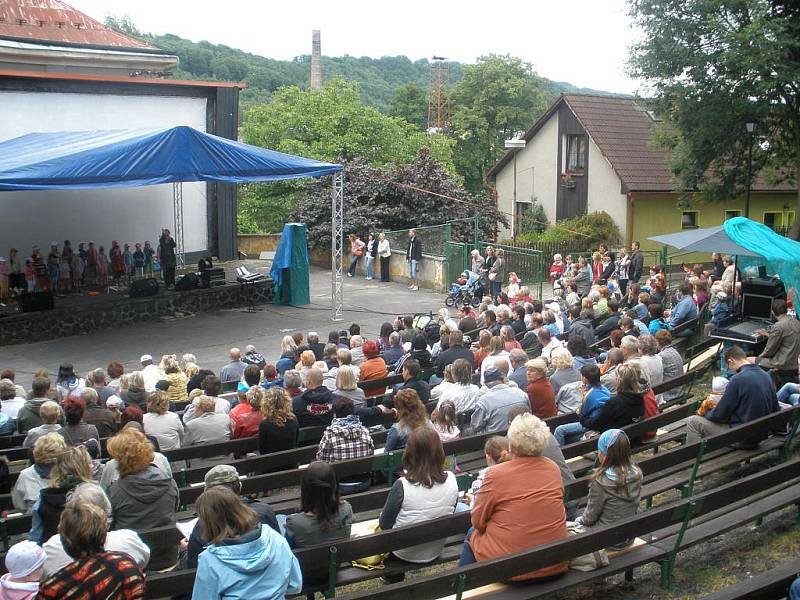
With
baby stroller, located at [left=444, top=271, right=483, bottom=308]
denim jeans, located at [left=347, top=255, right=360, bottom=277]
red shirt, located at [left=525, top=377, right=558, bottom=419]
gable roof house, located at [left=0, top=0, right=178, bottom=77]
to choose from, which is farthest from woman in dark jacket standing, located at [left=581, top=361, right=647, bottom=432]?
gable roof house, located at [left=0, top=0, right=178, bottom=77]

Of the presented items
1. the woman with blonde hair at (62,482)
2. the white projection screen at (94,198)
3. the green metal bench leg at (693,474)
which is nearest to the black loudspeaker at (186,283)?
the white projection screen at (94,198)

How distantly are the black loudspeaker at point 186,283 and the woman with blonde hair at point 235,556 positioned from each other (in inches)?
667

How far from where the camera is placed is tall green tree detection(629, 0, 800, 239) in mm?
19109

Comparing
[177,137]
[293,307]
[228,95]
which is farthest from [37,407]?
[228,95]

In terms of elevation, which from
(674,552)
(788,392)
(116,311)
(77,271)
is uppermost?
(77,271)

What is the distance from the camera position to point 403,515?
5.15 m

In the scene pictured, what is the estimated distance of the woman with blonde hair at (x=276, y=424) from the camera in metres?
7.12

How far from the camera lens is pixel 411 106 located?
7581cm

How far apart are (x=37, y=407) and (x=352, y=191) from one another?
63.6 feet

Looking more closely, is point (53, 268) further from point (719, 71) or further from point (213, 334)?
point (719, 71)

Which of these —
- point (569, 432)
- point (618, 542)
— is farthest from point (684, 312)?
point (618, 542)

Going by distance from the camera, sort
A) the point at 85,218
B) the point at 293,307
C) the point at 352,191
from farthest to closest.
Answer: the point at 352,191
the point at 85,218
the point at 293,307

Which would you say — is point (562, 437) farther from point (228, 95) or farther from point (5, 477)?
point (228, 95)

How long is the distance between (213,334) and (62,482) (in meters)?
13.1
